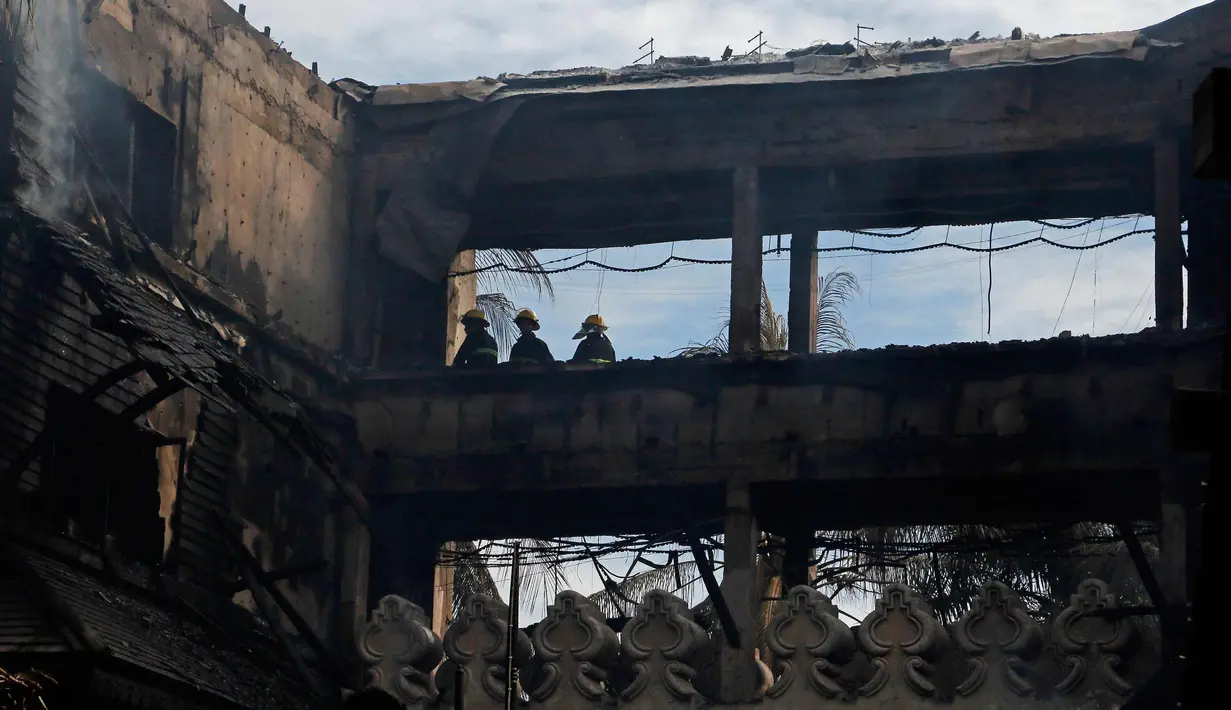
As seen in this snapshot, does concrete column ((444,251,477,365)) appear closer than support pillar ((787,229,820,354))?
No

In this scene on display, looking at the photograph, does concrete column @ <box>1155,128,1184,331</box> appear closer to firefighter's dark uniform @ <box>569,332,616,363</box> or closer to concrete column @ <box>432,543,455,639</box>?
firefighter's dark uniform @ <box>569,332,616,363</box>

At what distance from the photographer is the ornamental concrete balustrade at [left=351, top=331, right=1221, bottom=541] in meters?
21.2

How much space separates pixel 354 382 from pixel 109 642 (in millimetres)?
7078

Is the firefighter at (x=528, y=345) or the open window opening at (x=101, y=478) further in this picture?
the firefighter at (x=528, y=345)

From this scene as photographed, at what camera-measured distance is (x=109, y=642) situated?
1636cm

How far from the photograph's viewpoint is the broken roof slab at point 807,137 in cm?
2306

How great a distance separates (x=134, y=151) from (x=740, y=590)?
7370mm

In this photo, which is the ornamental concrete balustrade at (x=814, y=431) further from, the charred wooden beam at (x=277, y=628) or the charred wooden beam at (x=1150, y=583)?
the charred wooden beam at (x=277, y=628)

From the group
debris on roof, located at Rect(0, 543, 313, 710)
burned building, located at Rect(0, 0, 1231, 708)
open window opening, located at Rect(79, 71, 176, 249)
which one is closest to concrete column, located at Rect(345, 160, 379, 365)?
A: burned building, located at Rect(0, 0, 1231, 708)

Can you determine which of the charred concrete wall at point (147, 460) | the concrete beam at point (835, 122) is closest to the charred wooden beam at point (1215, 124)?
the charred concrete wall at point (147, 460)

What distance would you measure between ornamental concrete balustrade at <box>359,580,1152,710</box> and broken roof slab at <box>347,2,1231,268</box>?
5742 mm

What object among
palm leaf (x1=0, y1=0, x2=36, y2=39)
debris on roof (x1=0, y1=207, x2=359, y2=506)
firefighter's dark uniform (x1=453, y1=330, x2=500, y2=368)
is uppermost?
palm leaf (x1=0, y1=0, x2=36, y2=39)

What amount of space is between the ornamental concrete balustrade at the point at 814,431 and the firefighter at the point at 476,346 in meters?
0.92

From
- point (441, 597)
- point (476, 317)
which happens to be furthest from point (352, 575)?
point (441, 597)
